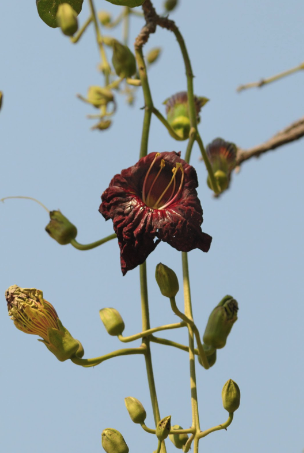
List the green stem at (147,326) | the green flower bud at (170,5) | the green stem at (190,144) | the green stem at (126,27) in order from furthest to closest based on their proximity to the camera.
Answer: the green stem at (126,27) < the green flower bud at (170,5) < the green stem at (190,144) < the green stem at (147,326)

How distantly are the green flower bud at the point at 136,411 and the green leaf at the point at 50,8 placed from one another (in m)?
0.92

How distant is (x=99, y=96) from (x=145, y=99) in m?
0.50

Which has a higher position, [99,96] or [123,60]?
[99,96]

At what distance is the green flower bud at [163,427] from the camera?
1.37 metres

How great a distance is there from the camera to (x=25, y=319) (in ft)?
5.17

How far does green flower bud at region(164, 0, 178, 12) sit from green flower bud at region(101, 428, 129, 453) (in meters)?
1.24

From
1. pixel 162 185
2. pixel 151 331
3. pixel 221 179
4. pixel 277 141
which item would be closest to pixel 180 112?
pixel 221 179

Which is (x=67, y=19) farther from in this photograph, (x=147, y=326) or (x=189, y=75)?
(x=147, y=326)

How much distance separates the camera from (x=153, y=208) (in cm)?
160

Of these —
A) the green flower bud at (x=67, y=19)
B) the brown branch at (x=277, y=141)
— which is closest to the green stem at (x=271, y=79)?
the brown branch at (x=277, y=141)

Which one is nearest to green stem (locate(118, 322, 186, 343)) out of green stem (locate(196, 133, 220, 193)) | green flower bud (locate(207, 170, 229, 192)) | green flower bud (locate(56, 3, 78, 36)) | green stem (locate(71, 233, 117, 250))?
green stem (locate(71, 233, 117, 250))

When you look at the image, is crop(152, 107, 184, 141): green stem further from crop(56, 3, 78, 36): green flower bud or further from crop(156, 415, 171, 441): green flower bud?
crop(156, 415, 171, 441): green flower bud

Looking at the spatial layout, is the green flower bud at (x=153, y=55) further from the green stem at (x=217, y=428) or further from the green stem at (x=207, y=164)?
the green stem at (x=217, y=428)

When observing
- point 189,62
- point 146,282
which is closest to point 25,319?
point 146,282
